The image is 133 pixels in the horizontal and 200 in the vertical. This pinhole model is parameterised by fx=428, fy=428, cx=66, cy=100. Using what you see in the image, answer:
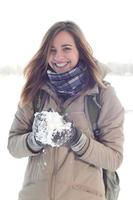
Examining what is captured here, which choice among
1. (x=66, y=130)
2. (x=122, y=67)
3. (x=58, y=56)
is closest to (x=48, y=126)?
(x=66, y=130)

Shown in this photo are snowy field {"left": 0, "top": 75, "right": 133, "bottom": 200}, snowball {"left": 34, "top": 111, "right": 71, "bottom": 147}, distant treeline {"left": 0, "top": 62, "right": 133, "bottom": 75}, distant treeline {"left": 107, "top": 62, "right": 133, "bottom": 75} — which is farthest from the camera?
distant treeline {"left": 107, "top": 62, "right": 133, "bottom": 75}

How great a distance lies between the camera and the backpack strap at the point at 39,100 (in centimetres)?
150

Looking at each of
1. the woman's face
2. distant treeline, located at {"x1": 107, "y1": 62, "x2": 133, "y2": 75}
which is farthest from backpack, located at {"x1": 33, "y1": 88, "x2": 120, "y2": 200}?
distant treeline, located at {"x1": 107, "y1": 62, "x2": 133, "y2": 75}

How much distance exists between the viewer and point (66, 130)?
4.40ft

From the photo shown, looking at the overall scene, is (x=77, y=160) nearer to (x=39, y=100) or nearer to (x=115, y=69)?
(x=39, y=100)

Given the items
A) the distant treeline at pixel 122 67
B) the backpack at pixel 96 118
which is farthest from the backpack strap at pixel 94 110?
the distant treeline at pixel 122 67

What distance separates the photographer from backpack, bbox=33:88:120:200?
1.44 meters

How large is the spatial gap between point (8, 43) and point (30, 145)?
354cm

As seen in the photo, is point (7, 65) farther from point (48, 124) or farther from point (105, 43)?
point (48, 124)

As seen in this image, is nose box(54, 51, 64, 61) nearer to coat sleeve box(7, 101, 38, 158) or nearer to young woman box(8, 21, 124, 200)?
young woman box(8, 21, 124, 200)

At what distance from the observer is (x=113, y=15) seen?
17.5 ft

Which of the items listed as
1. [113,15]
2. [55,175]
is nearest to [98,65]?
[55,175]

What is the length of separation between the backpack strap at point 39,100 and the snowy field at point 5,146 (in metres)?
0.84

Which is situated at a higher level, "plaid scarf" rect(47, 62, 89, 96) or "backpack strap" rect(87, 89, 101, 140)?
"plaid scarf" rect(47, 62, 89, 96)
